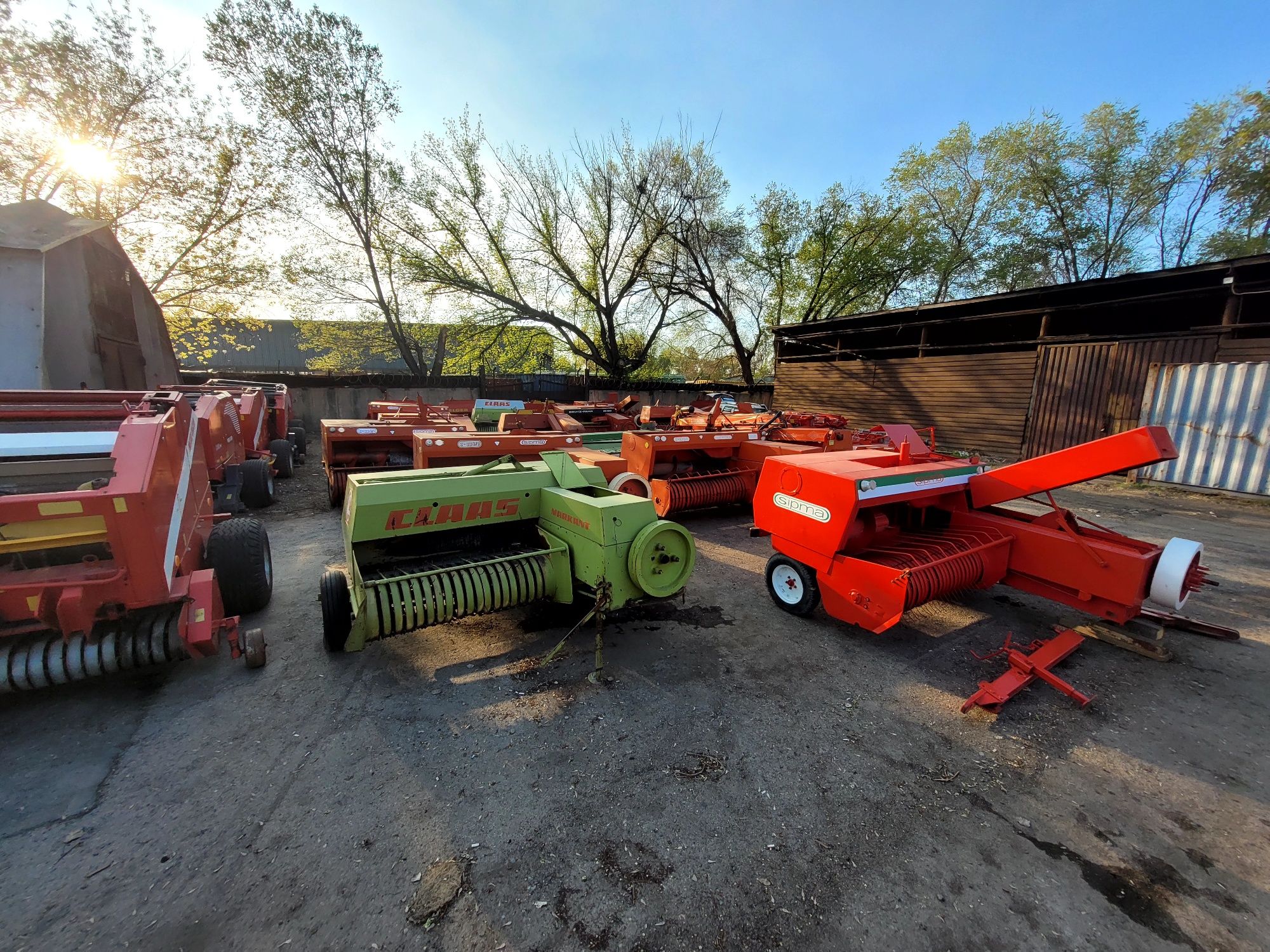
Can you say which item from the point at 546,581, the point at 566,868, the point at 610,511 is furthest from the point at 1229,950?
the point at 546,581

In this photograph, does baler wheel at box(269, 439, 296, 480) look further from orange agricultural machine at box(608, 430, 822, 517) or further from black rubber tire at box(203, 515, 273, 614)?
orange agricultural machine at box(608, 430, 822, 517)

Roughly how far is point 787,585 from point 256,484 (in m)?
7.67

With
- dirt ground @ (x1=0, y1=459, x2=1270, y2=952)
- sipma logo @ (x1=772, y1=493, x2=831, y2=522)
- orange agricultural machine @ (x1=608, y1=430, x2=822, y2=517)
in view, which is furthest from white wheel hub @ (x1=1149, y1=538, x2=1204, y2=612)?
orange agricultural machine @ (x1=608, y1=430, x2=822, y2=517)

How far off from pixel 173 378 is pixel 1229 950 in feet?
33.4

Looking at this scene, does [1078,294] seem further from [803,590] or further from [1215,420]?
[803,590]

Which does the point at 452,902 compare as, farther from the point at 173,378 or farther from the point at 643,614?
the point at 173,378

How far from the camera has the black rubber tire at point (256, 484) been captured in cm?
726

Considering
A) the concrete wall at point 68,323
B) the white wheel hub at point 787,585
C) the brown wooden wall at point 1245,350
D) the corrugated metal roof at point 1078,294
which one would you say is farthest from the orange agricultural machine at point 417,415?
the brown wooden wall at point 1245,350

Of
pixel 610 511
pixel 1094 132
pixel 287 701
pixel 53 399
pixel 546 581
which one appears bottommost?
pixel 287 701

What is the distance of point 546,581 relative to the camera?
3541mm

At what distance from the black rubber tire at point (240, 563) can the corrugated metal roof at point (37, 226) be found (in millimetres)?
3363

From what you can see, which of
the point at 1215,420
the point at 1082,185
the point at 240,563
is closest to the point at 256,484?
the point at 240,563

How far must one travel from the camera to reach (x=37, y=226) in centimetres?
470

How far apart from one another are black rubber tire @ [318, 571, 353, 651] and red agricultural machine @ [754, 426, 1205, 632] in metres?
3.26
